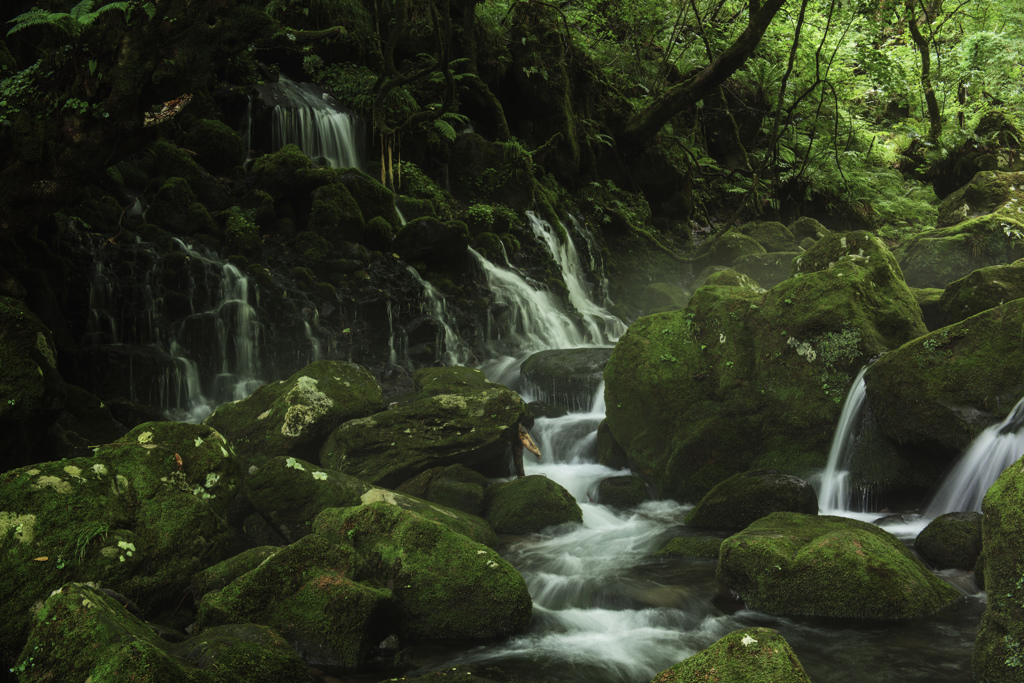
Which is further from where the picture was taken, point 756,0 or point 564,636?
point 756,0

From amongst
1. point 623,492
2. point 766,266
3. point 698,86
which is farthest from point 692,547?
point 698,86

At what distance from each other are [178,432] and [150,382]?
436cm

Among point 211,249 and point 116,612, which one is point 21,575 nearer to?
point 116,612

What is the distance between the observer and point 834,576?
5.03 meters

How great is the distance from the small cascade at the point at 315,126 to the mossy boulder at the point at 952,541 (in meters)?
13.1

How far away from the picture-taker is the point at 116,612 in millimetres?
3723

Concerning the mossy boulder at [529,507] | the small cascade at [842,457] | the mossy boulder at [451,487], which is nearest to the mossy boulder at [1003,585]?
the small cascade at [842,457]

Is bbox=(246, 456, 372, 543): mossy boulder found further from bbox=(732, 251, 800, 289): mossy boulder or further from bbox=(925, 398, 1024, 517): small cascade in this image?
bbox=(732, 251, 800, 289): mossy boulder

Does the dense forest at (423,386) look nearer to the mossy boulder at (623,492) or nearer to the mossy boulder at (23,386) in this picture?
the mossy boulder at (23,386)

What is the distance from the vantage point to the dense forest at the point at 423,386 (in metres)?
4.57

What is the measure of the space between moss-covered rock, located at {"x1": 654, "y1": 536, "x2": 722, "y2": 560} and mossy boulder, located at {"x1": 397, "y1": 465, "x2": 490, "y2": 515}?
6.89 ft

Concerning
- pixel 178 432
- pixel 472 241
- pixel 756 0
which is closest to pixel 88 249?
pixel 178 432

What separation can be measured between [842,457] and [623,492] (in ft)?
8.31

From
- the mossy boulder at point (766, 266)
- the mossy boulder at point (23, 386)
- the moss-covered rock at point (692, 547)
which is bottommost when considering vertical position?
the moss-covered rock at point (692, 547)
